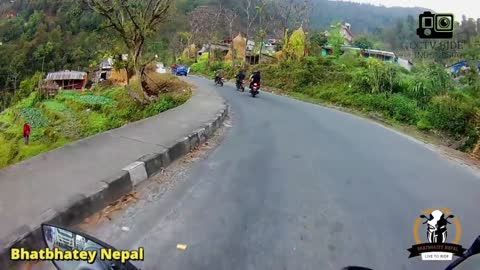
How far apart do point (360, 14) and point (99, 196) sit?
143206mm

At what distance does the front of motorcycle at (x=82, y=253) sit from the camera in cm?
175

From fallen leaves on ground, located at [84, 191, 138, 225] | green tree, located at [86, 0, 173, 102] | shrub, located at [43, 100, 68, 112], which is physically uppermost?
green tree, located at [86, 0, 173, 102]

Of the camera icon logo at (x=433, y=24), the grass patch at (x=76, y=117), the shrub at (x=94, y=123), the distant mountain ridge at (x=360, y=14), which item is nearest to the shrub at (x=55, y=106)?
the grass patch at (x=76, y=117)

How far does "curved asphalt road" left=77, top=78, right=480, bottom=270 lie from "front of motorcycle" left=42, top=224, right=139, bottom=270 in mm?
1218

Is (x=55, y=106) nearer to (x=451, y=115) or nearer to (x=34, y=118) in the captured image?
(x=34, y=118)

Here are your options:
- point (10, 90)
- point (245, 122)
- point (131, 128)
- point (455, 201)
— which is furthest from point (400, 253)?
point (10, 90)

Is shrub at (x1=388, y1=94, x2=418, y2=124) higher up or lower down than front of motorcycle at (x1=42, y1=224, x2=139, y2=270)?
lower down

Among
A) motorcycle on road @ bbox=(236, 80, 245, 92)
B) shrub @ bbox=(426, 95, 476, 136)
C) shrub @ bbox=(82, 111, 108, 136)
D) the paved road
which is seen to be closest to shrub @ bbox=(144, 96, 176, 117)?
shrub @ bbox=(82, 111, 108, 136)

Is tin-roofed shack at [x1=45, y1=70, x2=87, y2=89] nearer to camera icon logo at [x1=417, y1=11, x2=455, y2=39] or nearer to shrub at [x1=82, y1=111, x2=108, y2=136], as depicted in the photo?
shrub at [x1=82, y1=111, x2=108, y2=136]

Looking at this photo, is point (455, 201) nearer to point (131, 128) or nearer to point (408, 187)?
point (408, 187)

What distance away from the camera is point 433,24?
30.5 ft

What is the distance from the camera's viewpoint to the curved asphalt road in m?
3.31

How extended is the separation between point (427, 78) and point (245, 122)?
27.4 ft

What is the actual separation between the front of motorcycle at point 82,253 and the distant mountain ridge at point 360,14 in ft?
361
